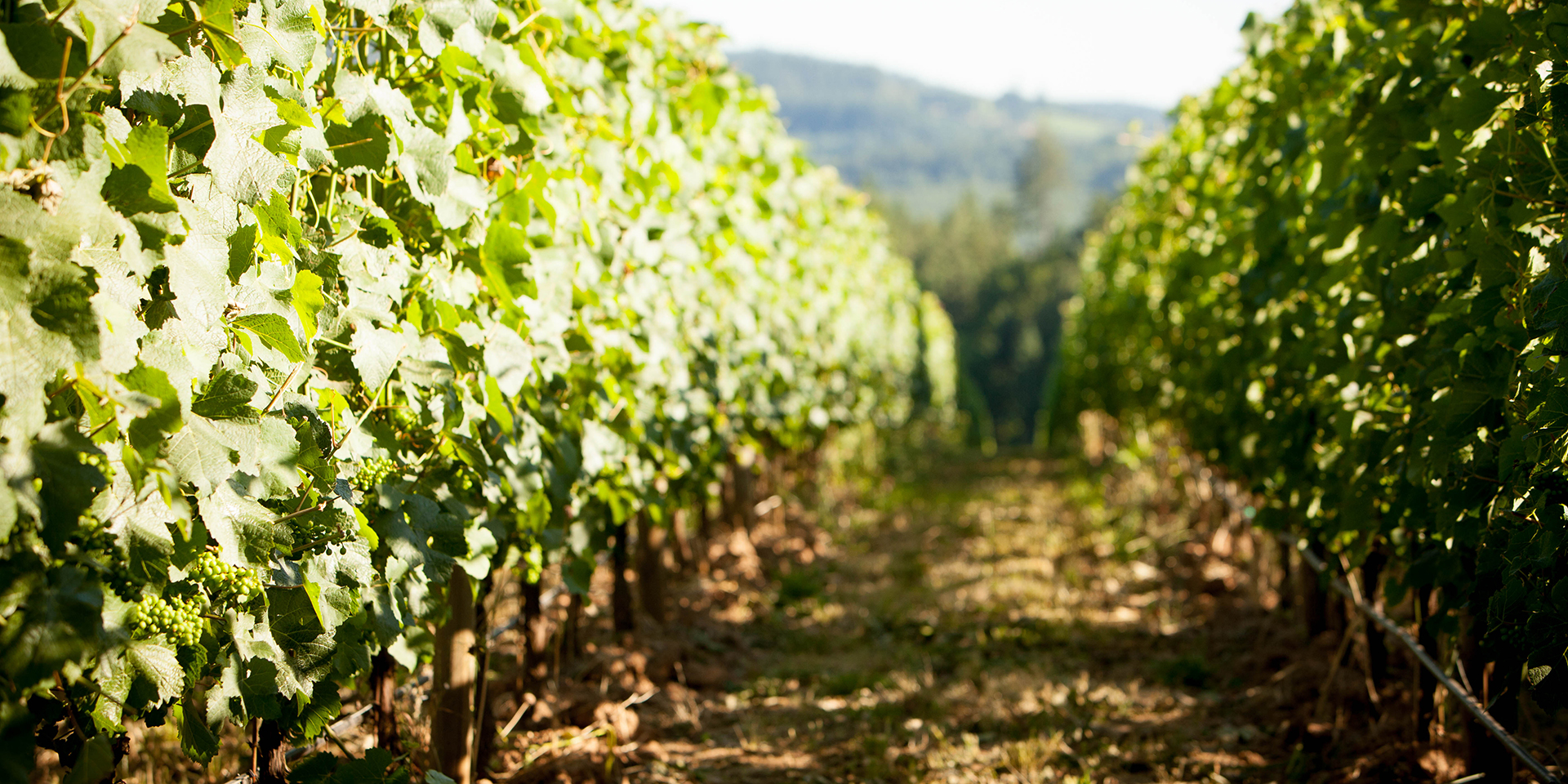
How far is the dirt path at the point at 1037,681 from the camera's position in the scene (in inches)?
132

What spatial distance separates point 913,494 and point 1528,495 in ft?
35.9

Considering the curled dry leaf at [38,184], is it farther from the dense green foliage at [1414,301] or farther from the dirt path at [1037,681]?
the dirt path at [1037,681]

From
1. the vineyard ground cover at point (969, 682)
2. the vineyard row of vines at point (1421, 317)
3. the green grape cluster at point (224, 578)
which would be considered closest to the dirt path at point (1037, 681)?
the vineyard ground cover at point (969, 682)

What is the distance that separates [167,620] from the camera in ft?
4.40

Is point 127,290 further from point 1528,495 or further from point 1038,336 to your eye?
point 1038,336

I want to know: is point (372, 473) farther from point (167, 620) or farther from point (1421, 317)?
point (1421, 317)

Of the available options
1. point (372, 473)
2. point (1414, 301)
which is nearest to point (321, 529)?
point (372, 473)

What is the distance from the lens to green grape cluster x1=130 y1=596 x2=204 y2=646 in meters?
1.32

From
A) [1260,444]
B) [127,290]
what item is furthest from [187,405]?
[1260,444]

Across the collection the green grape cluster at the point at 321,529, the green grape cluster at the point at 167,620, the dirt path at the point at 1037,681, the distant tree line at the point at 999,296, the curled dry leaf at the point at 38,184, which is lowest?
the dirt path at the point at 1037,681

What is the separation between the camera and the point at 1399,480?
8.54 ft

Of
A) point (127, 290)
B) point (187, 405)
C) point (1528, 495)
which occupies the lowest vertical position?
point (1528, 495)

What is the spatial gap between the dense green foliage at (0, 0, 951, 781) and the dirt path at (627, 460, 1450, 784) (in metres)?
1.32

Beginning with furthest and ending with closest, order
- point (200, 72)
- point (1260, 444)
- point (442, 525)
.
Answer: point (1260, 444) < point (442, 525) < point (200, 72)
